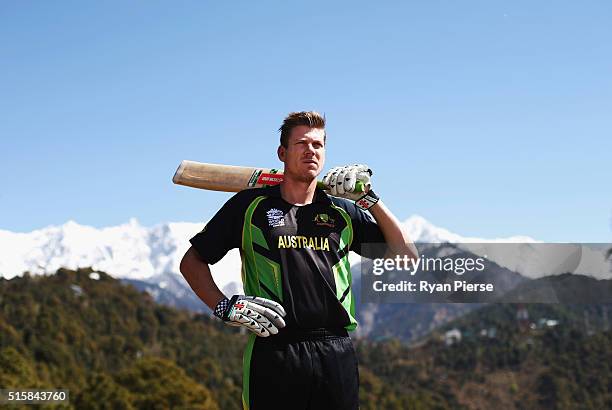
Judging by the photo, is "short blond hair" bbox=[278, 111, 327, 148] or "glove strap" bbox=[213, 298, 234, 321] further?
"short blond hair" bbox=[278, 111, 327, 148]

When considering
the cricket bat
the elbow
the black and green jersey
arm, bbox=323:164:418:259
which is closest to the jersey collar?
the black and green jersey

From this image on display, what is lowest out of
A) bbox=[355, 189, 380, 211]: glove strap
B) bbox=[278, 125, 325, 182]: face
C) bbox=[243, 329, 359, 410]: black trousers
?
bbox=[243, 329, 359, 410]: black trousers

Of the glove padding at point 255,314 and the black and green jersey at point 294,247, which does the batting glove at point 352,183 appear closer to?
the black and green jersey at point 294,247

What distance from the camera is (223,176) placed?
5.64m

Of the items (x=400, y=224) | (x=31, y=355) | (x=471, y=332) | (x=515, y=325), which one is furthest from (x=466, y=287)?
(x=471, y=332)

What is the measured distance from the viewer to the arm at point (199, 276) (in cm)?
471

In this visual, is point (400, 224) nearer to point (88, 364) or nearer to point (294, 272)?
point (294, 272)

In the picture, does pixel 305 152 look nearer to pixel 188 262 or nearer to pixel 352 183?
pixel 352 183

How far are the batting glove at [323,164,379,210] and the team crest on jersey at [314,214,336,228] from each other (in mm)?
140

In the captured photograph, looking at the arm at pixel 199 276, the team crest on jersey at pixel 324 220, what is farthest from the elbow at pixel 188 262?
the team crest on jersey at pixel 324 220

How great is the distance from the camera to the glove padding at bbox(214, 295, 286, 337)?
440 centimetres

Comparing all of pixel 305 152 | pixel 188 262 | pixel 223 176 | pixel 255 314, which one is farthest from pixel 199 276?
pixel 223 176

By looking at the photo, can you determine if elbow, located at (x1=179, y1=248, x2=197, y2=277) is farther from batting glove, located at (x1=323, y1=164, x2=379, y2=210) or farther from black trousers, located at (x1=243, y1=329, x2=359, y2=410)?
batting glove, located at (x1=323, y1=164, x2=379, y2=210)

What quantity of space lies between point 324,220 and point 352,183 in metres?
0.28
